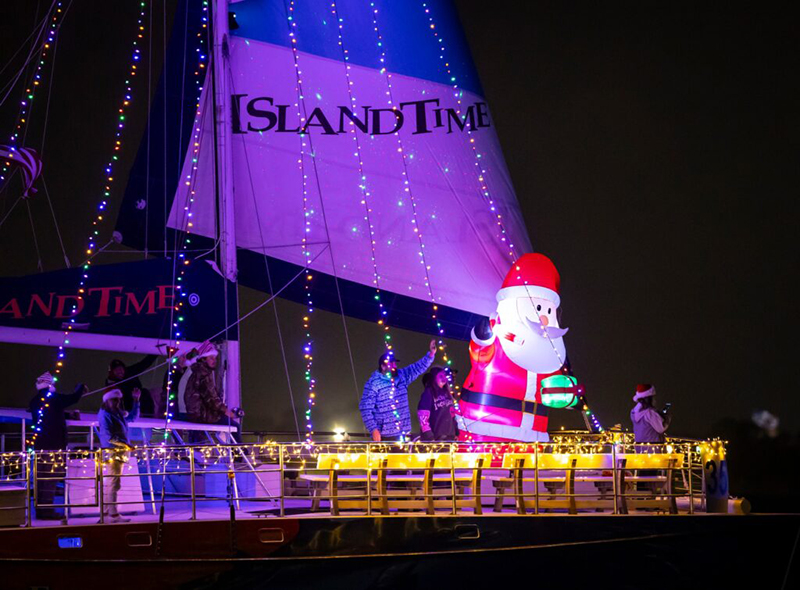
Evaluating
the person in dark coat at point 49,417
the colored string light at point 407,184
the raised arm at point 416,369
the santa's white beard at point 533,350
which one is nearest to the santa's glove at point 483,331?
the santa's white beard at point 533,350

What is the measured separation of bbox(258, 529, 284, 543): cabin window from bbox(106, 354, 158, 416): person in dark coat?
2.57 meters

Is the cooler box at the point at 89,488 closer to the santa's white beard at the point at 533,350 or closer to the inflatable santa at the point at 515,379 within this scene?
the inflatable santa at the point at 515,379

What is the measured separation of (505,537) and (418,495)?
2.33 ft

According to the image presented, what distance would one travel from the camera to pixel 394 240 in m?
11.9

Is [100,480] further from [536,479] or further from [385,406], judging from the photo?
[536,479]

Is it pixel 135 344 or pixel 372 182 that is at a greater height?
pixel 372 182

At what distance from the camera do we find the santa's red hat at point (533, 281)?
382 inches

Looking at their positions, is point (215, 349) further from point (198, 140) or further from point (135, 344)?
point (198, 140)

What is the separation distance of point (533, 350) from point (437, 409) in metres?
1.40

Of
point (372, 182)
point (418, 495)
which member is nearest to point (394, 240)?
point (372, 182)

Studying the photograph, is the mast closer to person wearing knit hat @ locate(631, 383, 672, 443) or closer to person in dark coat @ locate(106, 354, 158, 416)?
person in dark coat @ locate(106, 354, 158, 416)

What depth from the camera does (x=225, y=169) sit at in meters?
11.0

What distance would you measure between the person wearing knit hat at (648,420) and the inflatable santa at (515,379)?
536 millimetres

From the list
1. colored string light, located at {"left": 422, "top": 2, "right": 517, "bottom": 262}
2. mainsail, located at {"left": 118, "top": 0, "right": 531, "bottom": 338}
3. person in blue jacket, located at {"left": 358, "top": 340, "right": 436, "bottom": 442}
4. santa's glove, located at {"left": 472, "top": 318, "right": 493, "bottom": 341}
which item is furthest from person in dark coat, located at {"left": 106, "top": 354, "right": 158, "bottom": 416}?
colored string light, located at {"left": 422, "top": 2, "right": 517, "bottom": 262}
